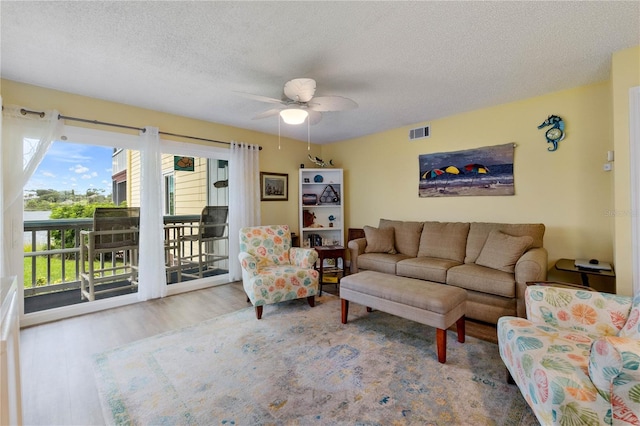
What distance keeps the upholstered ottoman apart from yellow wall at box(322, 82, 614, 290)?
1.69 m

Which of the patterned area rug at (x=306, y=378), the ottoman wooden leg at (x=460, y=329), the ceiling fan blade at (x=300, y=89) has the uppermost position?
the ceiling fan blade at (x=300, y=89)

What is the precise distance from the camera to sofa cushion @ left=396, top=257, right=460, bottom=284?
3125mm

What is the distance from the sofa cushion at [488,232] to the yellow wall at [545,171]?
286 mm

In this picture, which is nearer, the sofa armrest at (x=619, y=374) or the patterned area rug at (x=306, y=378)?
the sofa armrest at (x=619, y=374)

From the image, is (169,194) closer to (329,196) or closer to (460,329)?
(329,196)

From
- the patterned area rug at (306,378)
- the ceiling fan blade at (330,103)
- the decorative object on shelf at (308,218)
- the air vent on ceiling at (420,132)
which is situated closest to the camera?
the patterned area rug at (306,378)

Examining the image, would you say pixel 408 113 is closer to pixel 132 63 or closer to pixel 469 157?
pixel 469 157

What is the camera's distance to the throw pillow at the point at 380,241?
4.02 m

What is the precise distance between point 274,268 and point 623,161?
10.9 ft

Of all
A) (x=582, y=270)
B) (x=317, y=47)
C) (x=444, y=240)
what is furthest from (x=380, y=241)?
(x=317, y=47)

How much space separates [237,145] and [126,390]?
131 inches

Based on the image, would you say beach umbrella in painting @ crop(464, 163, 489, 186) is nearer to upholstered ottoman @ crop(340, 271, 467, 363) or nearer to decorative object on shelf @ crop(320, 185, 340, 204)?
upholstered ottoman @ crop(340, 271, 467, 363)

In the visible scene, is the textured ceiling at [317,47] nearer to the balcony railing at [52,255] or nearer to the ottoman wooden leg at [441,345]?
the balcony railing at [52,255]

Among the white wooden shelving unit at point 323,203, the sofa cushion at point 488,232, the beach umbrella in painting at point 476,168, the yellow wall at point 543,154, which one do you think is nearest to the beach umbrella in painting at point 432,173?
the yellow wall at point 543,154
